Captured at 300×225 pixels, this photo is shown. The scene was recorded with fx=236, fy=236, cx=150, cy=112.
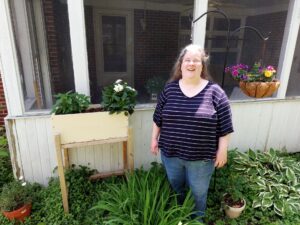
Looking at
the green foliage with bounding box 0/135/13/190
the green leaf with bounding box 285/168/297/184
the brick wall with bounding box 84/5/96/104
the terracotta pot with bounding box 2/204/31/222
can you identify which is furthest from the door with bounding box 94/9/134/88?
the green leaf with bounding box 285/168/297/184

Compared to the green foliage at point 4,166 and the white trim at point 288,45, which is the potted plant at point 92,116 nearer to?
the green foliage at point 4,166

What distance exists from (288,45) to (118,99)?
2.27m

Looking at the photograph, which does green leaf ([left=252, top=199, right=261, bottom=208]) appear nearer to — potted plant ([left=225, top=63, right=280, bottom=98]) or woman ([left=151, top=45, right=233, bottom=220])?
woman ([left=151, top=45, right=233, bottom=220])

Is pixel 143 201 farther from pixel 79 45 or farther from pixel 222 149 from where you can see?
pixel 79 45

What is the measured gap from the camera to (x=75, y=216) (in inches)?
87.0

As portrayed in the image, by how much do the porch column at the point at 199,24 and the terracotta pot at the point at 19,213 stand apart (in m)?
2.34

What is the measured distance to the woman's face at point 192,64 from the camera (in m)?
1.70

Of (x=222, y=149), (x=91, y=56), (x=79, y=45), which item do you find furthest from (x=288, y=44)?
(x=79, y=45)

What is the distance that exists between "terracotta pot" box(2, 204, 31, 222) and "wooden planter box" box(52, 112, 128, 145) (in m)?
0.76

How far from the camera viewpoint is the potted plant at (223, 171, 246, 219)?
7.36 feet

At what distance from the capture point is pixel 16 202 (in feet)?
7.11

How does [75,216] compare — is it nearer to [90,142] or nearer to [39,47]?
[90,142]

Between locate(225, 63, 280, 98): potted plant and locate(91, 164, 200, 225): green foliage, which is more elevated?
locate(225, 63, 280, 98): potted plant

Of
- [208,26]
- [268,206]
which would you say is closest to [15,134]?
[208,26]
